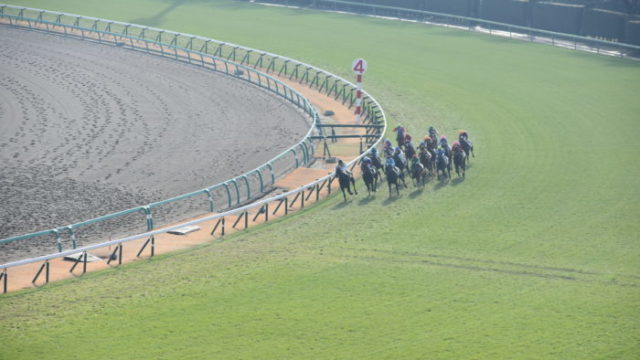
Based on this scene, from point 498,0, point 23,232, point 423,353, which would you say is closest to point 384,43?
point 498,0

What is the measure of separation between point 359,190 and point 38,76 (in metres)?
18.3

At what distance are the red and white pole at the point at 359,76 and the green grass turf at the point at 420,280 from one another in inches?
88.3

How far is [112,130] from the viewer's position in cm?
2992

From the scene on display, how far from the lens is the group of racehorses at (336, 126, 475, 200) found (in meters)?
23.0

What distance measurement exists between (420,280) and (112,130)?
15.8 meters

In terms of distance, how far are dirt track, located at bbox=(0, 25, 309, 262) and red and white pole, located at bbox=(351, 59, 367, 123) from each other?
192 centimetres

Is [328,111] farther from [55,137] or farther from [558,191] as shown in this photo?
[558,191]

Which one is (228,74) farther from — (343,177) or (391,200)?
(391,200)

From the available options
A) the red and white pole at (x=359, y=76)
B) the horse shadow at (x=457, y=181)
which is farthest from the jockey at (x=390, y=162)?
the red and white pole at (x=359, y=76)

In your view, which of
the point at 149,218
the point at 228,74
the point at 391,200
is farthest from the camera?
the point at 228,74

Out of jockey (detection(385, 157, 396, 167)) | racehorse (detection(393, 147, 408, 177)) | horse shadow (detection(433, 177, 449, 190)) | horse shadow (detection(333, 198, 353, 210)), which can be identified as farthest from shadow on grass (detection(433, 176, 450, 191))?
horse shadow (detection(333, 198, 353, 210))

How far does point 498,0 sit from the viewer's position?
51938mm

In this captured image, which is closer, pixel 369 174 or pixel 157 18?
pixel 369 174

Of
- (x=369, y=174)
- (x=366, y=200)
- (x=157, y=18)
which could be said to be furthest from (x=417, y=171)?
(x=157, y=18)
